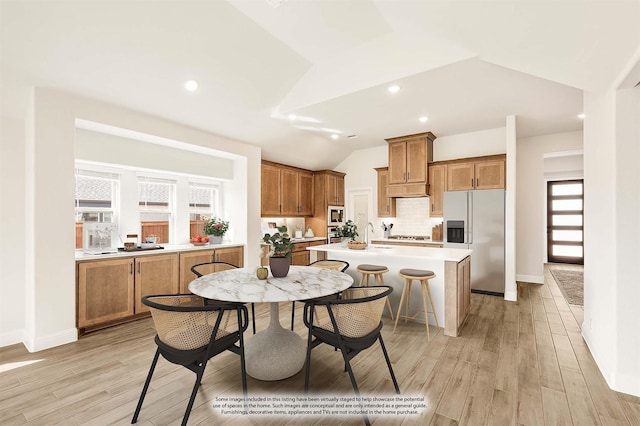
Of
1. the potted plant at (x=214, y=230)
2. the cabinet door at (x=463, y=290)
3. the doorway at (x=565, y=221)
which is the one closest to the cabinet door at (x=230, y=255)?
the potted plant at (x=214, y=230)

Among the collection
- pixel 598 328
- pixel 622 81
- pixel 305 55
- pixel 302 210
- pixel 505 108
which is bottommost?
pixel 598 328

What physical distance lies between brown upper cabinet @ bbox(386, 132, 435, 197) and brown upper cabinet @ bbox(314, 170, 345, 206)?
145cm

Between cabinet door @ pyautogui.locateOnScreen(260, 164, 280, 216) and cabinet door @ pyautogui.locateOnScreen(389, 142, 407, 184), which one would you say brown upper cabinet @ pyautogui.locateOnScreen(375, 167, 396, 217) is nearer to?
cabinet door @ pyautogui.locateOnScreen(389, 142, 407, 184)

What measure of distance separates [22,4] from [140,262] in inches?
105

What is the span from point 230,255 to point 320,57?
3.27m

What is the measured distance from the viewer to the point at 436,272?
3.56m

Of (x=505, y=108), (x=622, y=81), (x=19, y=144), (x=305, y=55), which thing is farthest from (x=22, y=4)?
(x=505, y=108)

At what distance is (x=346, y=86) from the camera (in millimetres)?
3730

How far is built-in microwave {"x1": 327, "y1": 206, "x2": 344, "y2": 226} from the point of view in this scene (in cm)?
689

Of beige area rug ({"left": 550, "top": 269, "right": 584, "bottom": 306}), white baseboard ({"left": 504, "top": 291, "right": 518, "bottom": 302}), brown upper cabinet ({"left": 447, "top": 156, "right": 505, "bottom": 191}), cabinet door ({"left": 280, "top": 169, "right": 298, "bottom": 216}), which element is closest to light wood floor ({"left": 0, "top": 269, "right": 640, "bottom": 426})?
white baseboard ({"left": 504, "top": 291, "right": 518, "bottom": 302})

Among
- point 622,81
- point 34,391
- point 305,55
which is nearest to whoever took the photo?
point 622,81

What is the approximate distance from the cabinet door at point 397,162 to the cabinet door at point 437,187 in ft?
1.71

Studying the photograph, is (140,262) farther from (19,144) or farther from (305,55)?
(305,55)

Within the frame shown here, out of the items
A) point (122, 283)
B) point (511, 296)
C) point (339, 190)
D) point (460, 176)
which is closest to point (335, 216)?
point (339, 190)
